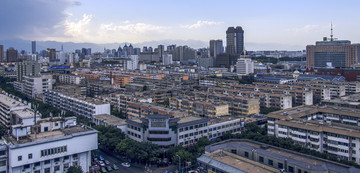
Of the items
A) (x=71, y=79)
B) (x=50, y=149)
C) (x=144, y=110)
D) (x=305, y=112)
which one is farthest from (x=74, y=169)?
(x=71, y=79)

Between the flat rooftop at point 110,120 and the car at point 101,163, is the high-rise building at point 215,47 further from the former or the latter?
the car at point 101,163

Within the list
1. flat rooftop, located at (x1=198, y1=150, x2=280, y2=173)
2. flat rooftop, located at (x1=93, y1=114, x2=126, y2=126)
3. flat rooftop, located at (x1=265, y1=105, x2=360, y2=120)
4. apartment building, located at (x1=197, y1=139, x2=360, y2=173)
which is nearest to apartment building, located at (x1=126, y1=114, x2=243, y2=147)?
flat rooftop, located at (x1=93, y1=114, x2=126, y2=126)

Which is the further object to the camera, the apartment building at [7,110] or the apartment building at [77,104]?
the apartment building at [77,104]

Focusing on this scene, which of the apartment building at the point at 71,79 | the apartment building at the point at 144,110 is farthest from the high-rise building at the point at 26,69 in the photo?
the apartment building at the point at 144,110

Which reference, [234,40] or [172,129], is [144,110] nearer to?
[172,129]

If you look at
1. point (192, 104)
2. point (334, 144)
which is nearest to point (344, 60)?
point (192, 104)

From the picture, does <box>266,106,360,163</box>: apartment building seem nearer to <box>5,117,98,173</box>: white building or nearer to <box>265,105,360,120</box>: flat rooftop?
<box>265,105,360,120</box>: flat rooftop
